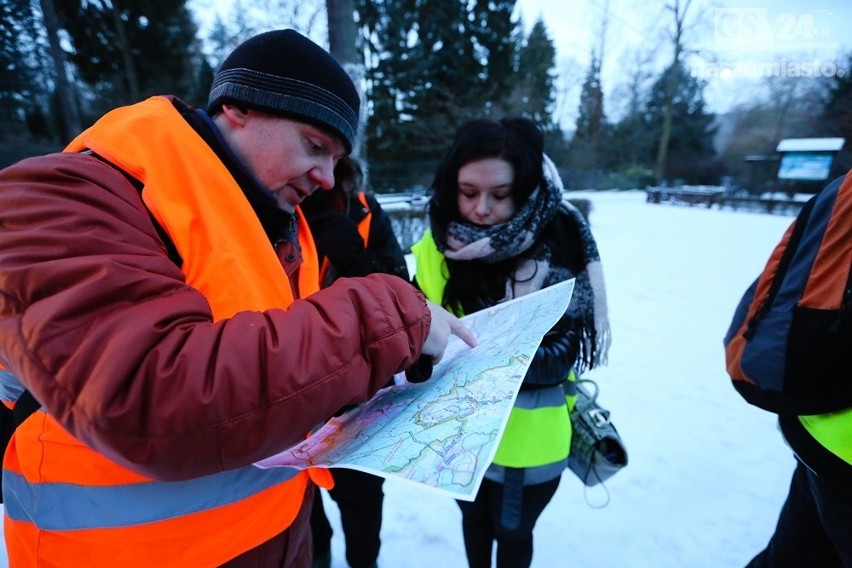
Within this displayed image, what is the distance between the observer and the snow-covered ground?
6.93ft

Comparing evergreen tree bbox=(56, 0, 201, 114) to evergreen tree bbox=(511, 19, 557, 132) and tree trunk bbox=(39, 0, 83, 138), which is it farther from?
evergreen tree bbox=(511, 19, 557, 132)

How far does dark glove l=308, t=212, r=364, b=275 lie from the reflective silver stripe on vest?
2.92 feet

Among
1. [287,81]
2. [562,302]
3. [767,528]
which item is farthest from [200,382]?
[767,528]

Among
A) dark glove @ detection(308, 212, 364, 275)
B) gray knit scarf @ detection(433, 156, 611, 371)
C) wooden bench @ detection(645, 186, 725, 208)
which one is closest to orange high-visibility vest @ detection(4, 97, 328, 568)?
dark glove @ detection(308, 212, 364, 275)

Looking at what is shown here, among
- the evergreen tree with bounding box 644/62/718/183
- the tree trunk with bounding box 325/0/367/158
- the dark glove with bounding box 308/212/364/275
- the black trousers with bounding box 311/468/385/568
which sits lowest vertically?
the black trousers with bounding box 311/468/385/568

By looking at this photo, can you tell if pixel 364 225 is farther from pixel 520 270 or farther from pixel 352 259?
pixel 520 270

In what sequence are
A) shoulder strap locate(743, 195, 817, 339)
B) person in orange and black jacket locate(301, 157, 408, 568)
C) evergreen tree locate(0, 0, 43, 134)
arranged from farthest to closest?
evergreen tree locate(0, 0, 43, 134) < person in orange and black jacket locate(301, 157, 408, 568) < shoulder strap locate(743, 195, 817, 339)

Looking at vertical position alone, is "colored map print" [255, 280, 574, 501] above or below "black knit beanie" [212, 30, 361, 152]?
below

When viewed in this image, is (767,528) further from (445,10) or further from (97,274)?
(445,10)

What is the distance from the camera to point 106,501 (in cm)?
75

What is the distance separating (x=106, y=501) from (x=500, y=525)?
1.29 m

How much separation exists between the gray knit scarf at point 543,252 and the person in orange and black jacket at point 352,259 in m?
0.32

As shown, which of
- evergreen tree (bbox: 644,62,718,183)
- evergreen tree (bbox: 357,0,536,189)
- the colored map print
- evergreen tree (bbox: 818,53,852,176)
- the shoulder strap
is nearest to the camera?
the colored map print

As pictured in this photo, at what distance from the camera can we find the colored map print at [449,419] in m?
0.66
